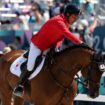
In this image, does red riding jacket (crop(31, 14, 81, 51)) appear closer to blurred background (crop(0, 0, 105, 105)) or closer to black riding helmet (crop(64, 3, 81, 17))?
black riding helmet (crop(64, 3, 81, 17))

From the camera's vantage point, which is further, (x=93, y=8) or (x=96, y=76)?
(x=93, y=8)

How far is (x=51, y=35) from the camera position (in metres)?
7.62

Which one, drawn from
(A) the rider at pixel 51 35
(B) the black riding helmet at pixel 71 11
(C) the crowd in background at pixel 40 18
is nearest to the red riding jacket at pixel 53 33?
(A) the rider at pixel 51 35

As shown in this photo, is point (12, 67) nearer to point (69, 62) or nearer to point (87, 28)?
point (69, 62)

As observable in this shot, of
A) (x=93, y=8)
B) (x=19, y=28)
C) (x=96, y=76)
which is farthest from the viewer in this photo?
(x=93, y=8)

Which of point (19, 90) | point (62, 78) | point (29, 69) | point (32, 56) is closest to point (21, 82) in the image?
point (19, 90)

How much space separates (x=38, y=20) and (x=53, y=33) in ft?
35.2

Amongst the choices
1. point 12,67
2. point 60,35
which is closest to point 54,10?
point 12,67

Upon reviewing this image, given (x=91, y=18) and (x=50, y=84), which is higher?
(x=50, y=84)

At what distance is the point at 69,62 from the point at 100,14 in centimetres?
1201

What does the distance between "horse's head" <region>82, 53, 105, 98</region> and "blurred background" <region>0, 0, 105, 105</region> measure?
25.4 ft

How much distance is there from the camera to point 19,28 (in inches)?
722

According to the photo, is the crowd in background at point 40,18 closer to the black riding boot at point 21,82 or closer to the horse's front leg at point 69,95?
the black riding boot at point 21,82

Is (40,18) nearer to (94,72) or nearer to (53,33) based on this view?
(53,33)
